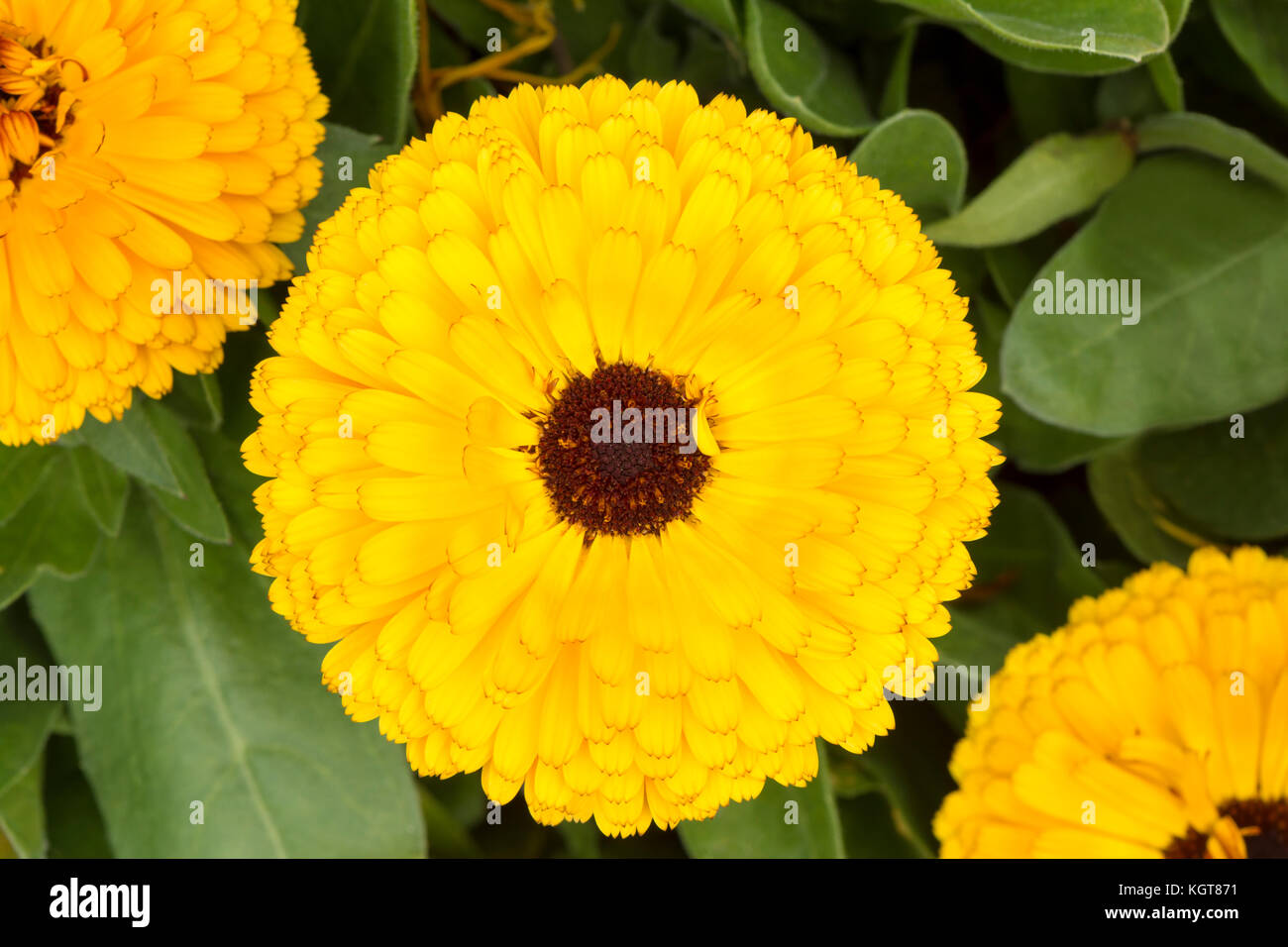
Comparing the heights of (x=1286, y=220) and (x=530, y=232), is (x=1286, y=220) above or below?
above

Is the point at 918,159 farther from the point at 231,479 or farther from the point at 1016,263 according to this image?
the point at 231,479

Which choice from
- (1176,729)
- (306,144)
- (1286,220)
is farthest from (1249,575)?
(306,144)

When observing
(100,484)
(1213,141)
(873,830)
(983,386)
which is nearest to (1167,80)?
(1213,141)

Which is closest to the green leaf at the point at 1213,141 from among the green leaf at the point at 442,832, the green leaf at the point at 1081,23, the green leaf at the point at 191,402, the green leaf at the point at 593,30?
the green leaf at the point at 1081,23

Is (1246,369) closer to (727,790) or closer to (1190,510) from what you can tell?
(1190,510)

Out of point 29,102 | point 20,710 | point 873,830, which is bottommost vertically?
point 873,830

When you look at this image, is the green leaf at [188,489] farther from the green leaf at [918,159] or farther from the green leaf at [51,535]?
the green leaf at [918,159]
